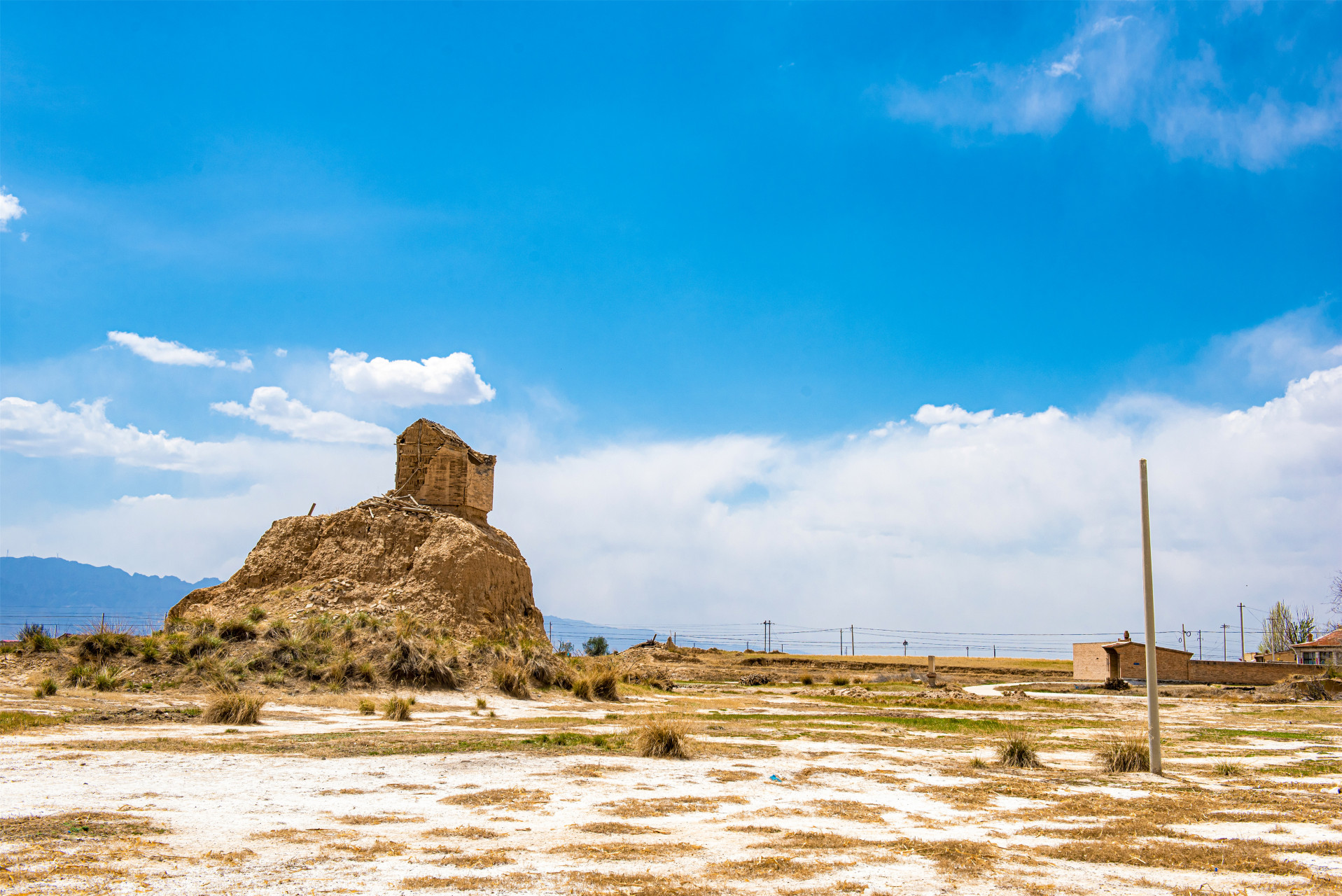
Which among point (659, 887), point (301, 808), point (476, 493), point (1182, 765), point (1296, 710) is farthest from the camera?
point (476, 493)

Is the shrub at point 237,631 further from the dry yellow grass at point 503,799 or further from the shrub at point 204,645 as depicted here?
the dry yellow grass at point 503,799

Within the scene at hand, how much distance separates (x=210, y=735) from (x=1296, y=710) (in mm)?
31610

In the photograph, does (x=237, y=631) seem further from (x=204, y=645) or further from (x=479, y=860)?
(x=479, y=860)

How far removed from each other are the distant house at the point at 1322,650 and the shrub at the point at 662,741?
63.2 meters

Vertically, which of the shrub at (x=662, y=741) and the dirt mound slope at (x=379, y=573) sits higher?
the dirt mound slope at (x=379, y=573)

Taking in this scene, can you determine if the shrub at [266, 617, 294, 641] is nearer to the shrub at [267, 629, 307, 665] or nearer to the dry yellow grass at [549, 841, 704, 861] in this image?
the shrub at [267, 629, 307, 665]

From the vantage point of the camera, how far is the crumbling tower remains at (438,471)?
33000mm

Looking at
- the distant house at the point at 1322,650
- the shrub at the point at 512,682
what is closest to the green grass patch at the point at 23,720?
the shrub at the point at 512,682

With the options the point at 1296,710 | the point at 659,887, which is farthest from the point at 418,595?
the point at 1296,710

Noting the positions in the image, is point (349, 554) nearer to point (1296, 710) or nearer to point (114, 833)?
point (114, 833)

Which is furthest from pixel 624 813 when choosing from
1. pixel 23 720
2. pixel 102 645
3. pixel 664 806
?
pixel 102 645

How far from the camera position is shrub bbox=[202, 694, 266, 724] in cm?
1689

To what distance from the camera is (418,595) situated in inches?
1163

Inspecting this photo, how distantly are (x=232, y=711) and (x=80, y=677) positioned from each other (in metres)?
8.23
